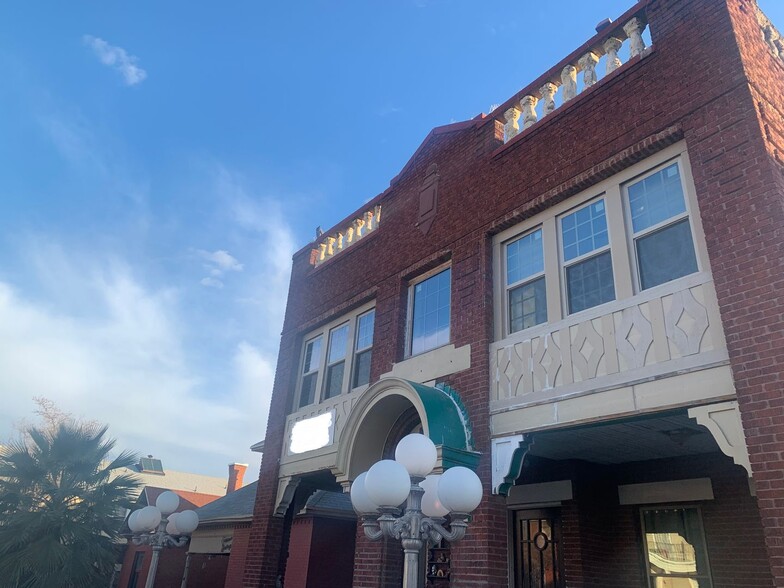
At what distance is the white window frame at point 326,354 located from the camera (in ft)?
36.3

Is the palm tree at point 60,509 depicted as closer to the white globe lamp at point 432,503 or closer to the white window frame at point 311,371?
the white window frame at point 311,371

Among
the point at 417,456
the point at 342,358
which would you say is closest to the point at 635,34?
the point at 417,456

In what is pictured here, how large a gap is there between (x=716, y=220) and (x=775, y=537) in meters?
3.03

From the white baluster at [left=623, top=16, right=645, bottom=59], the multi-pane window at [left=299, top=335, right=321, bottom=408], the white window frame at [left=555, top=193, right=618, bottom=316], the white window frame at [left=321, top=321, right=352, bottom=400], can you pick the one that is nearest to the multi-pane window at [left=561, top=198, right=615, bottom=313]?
the white window frame at [left=555, top=193, right=618, bottom=316]

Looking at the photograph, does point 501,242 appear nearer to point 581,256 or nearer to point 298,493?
point 581,256

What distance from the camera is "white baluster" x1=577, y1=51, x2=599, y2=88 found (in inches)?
326

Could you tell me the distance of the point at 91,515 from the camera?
1512cm

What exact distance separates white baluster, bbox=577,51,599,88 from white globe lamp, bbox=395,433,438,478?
5.71m

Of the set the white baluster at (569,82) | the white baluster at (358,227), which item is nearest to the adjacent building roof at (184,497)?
the white baluster at (358,227)

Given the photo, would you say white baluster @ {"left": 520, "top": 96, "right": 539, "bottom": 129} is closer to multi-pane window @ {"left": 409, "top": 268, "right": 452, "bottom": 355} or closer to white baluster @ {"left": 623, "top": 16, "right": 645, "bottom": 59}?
white baluster @ {"left": 623, "top": 16, "right": 645, "bottom": 59}

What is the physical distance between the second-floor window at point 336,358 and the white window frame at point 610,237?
3168mm

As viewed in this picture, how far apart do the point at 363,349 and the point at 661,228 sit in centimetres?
584

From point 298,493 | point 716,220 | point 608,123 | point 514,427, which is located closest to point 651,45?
point 608,123

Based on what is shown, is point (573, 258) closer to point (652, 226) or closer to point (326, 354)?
point (652, 226)
